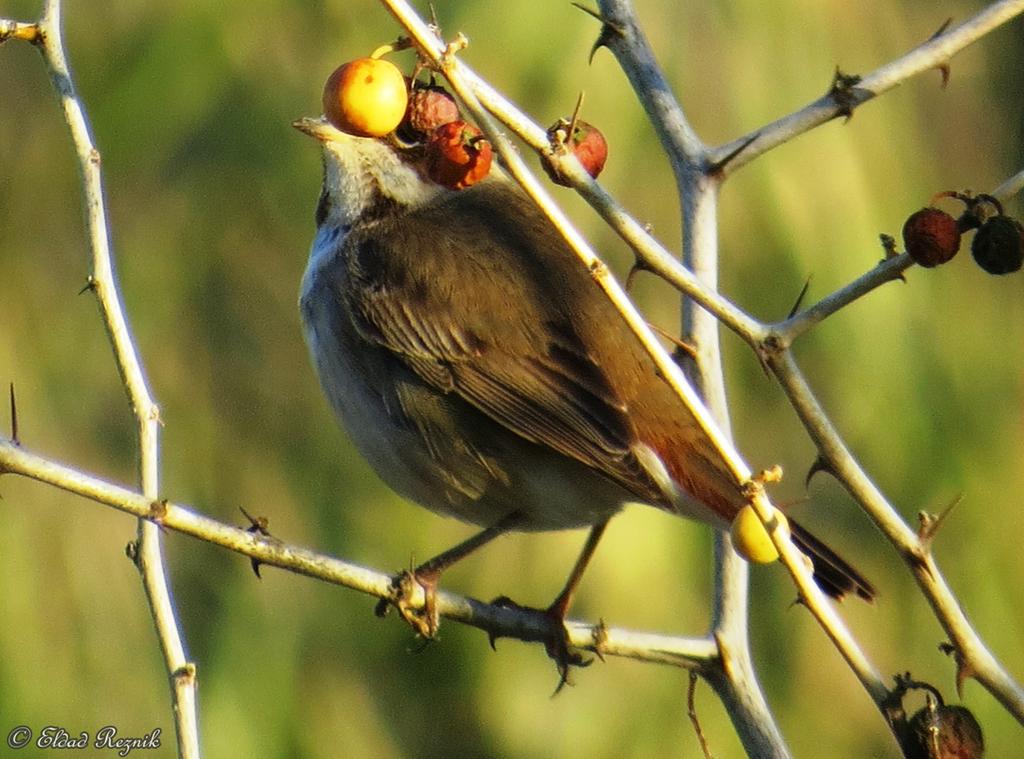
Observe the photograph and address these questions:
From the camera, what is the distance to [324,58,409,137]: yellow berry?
2.50m

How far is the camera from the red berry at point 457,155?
2.69 metres

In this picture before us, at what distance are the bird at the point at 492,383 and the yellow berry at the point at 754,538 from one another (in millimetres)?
1051

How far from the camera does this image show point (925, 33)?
659 cm

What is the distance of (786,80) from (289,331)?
2206 millimetres

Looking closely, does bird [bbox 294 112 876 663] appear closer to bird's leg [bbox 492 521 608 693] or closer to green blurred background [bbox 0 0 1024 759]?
bird's leg [bbox 492 521 608 693]

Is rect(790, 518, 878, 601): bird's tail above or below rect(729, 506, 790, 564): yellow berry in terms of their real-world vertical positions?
above

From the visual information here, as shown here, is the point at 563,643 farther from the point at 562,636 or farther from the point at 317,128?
the point at 317,128

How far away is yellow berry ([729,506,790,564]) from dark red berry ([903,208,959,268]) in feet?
1.49

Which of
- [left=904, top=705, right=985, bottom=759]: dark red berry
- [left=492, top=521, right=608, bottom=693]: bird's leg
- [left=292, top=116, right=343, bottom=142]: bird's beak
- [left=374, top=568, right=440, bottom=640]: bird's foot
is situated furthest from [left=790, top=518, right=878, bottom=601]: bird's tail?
[left=292, top=116, right=343, bottom=142]: bird's beak

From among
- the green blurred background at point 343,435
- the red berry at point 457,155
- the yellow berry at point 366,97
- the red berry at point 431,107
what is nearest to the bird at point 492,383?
the red berry at point 431,107

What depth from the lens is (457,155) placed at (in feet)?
8.84

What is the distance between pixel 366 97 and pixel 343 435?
326 cm

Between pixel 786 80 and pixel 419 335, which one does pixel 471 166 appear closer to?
pixel 419 335

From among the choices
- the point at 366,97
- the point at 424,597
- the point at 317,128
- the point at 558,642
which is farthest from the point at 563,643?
the point at 366,97
